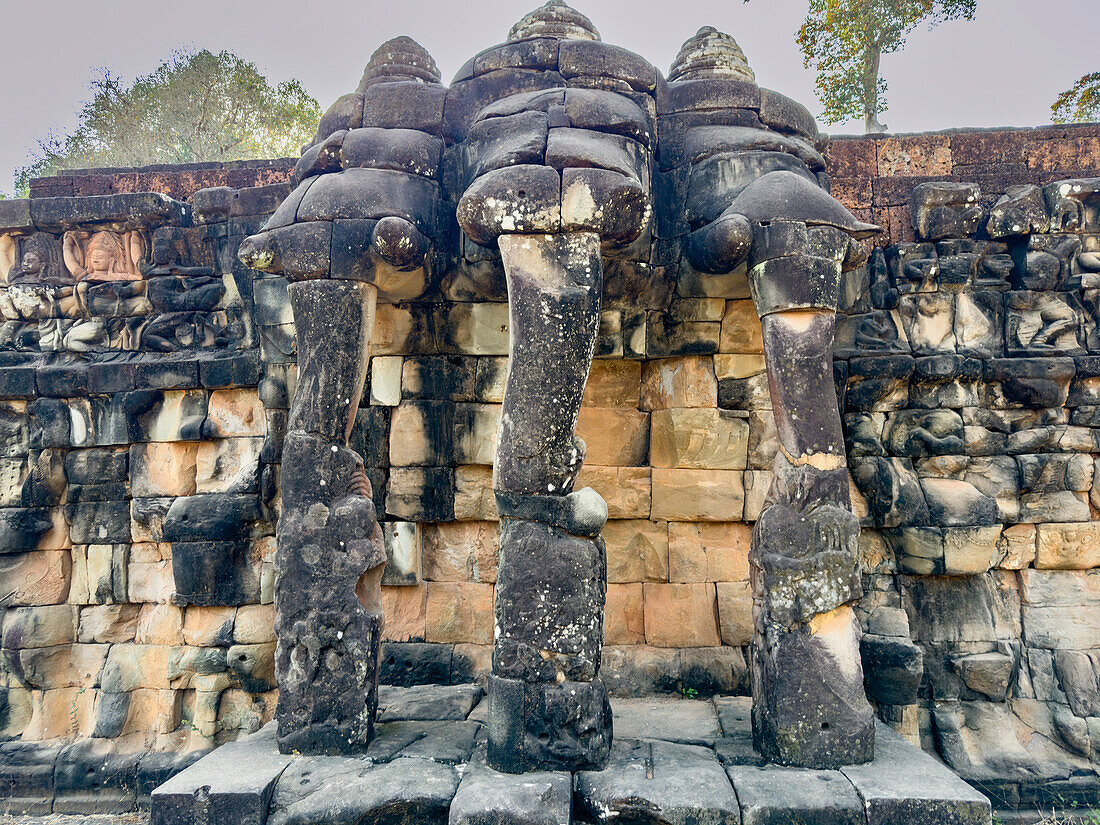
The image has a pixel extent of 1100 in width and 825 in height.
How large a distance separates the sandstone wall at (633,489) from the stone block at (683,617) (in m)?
0.02

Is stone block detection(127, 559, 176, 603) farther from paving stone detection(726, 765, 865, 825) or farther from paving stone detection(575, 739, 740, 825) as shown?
paving stone detection(726, 765, 865, 825)

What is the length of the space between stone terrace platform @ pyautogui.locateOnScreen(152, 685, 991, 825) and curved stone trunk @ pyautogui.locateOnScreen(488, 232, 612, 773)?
0.69ft

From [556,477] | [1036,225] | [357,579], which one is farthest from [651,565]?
[1036,225]

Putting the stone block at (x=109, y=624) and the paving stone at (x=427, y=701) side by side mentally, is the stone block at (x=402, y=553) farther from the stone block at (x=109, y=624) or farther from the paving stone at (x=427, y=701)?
the stone block at (x=109, y=624)

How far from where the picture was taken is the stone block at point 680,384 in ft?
18.2

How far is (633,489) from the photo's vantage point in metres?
5.59

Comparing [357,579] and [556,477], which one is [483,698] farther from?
[556,477]

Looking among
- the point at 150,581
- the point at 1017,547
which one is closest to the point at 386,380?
the point at 150,581

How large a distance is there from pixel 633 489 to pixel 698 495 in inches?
19.4

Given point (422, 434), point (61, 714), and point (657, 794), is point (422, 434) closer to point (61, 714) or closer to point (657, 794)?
point (657, 794)

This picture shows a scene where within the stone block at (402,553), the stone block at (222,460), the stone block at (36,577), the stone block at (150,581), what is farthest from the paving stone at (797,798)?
the stone block at (36,577)

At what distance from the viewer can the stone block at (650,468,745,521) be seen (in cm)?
546

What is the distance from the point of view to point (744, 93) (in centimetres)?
547

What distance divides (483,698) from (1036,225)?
224 inches
